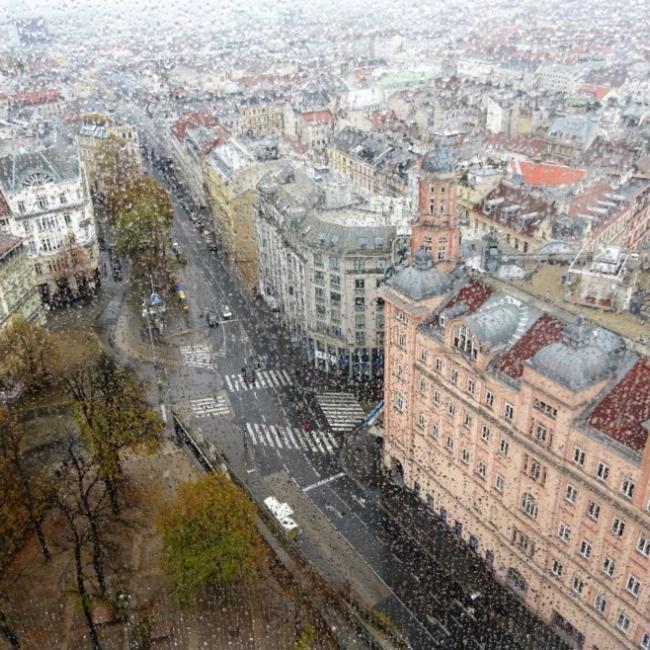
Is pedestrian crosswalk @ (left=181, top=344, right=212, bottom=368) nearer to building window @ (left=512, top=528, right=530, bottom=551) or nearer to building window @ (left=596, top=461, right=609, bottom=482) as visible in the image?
building window @ (left=512, top=528, right=530, bottom=551)

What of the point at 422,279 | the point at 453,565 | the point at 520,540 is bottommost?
the point at 453,565

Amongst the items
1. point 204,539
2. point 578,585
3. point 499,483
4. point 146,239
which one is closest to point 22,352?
point 146,239

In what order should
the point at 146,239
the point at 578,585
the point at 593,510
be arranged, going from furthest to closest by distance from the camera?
the point at 146,239, the point at 578,585, the point at 593,510

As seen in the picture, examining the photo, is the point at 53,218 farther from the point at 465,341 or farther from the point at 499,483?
the point at 499,483

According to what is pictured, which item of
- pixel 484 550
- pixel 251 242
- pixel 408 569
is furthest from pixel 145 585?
pixel 251 242

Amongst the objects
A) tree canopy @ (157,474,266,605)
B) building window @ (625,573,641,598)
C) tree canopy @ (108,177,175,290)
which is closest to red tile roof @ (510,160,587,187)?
tree canopy @ (108,177,175,290)

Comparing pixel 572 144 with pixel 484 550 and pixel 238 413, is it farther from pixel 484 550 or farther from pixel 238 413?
pixel 484 550
